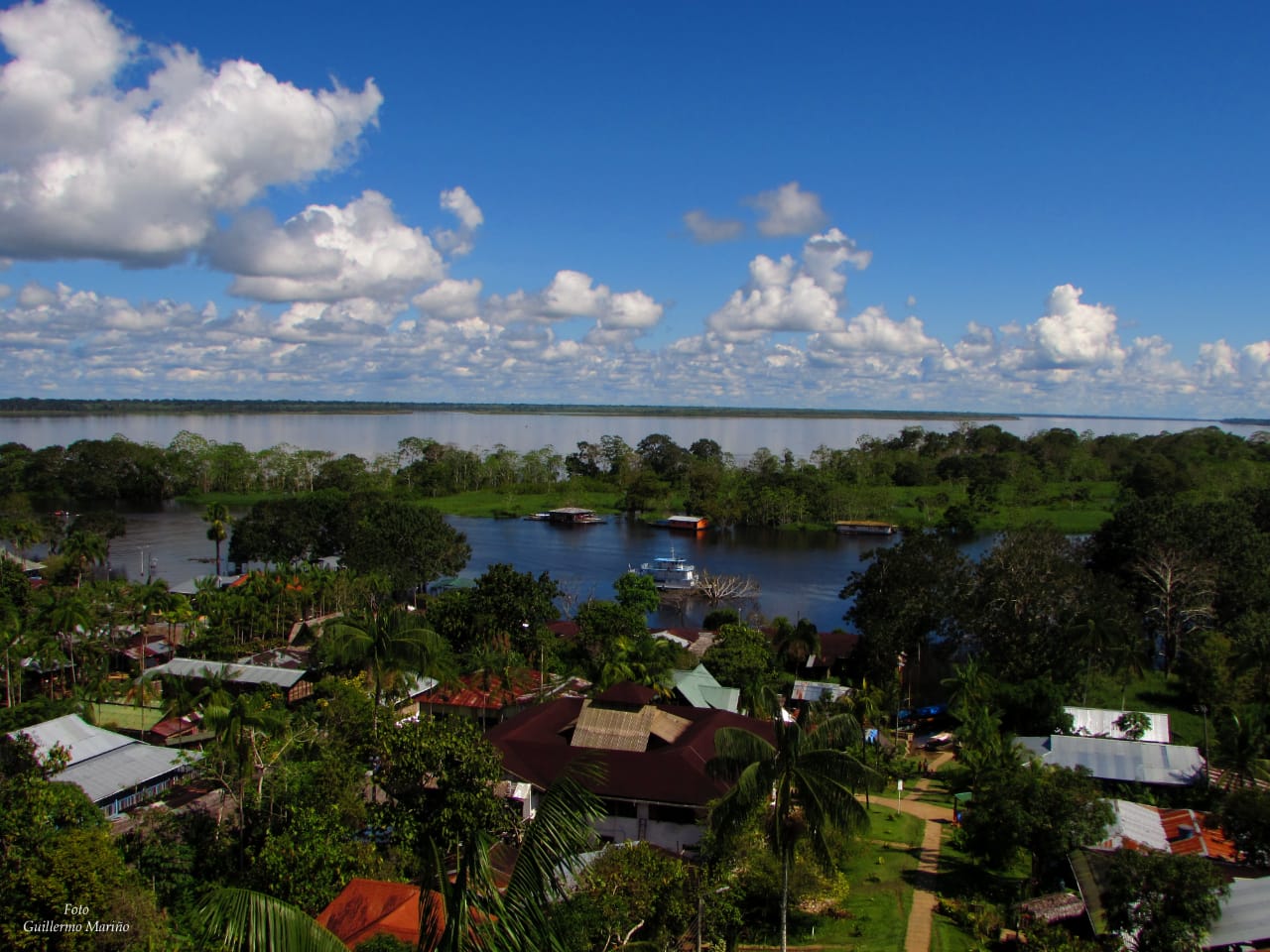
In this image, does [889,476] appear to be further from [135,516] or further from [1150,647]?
[135,516]

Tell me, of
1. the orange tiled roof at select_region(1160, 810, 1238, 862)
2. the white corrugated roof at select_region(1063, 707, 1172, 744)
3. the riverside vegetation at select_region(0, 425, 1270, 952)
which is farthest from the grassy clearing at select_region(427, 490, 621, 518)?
the orange tiled roof at select_region(1160, 810, 1238, 862)

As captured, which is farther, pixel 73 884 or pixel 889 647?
pixel 889 647

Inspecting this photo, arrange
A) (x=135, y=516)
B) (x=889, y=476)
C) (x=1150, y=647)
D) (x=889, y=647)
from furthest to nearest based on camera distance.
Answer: (x=889, y=476), (x=135, y=516), (x=1150, y=647), (x=889, y=647)

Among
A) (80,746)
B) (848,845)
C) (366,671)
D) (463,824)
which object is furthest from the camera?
(366,671)

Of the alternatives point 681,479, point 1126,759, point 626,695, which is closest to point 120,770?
point 626,695

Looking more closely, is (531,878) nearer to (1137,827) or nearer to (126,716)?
(1137,827)

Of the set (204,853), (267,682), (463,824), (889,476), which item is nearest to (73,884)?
(204,853)

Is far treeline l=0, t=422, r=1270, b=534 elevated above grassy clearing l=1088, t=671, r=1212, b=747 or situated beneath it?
elevated above

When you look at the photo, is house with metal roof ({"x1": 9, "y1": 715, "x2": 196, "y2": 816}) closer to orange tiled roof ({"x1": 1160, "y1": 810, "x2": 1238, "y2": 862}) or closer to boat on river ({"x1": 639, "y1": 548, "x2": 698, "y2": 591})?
orange tiled roof ({"x1": 1160, "y1": 810, "x2": 1238, "y2": 862})
